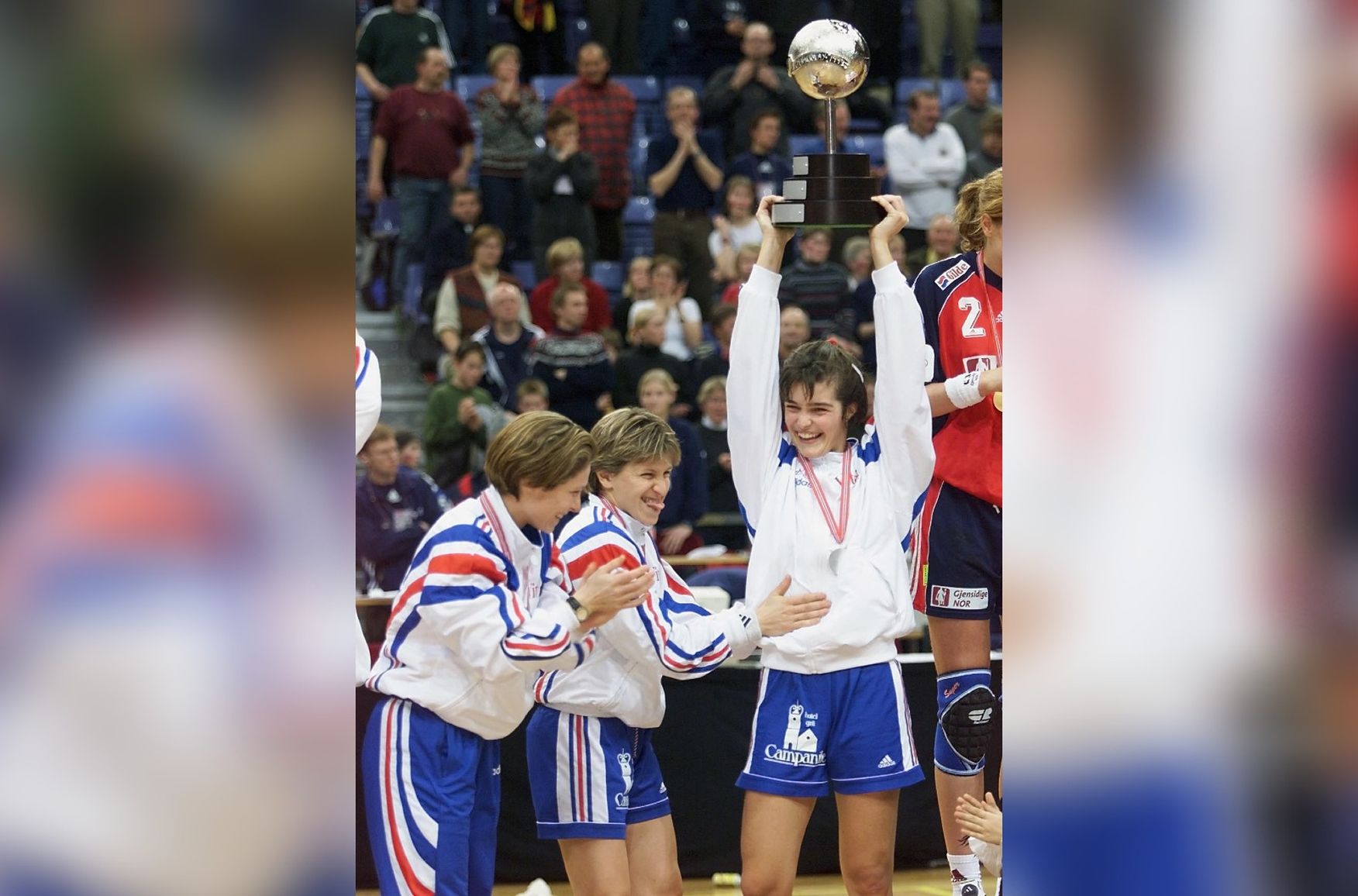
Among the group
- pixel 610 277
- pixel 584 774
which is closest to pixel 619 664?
pixel 584 774

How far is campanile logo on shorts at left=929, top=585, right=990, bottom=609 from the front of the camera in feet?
14.3

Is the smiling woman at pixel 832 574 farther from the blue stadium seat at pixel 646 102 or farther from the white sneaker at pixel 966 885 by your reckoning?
the blue stadium seat at pixel 646 102

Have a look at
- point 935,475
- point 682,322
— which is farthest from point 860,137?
point 935,475

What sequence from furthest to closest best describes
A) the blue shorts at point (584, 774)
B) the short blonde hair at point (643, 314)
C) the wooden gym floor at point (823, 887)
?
the short blonde hair at point (643, 314) → the wooden gym floor at point (823, 887) → the blue shorts at point (584, 774)

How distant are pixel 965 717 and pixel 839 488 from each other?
720 mm

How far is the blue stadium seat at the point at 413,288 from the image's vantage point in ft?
35.1

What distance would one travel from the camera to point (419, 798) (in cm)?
370

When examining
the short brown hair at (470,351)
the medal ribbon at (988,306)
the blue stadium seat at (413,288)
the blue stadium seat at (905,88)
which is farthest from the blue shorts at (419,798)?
the blue stadium seat at (905,88)

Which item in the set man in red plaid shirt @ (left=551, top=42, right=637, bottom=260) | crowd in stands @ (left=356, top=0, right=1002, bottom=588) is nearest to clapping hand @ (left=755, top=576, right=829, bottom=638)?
crowd in stands @ (left=356, top=0, right=1002, bottom=588)

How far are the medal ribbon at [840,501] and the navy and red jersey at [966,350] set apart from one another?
34 centimetres

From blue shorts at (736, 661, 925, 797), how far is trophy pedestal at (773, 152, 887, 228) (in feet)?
3.86

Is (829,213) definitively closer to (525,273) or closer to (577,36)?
(525,273)

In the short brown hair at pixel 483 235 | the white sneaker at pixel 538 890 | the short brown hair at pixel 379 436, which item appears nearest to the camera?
the white sneaker at pixel 538 890
